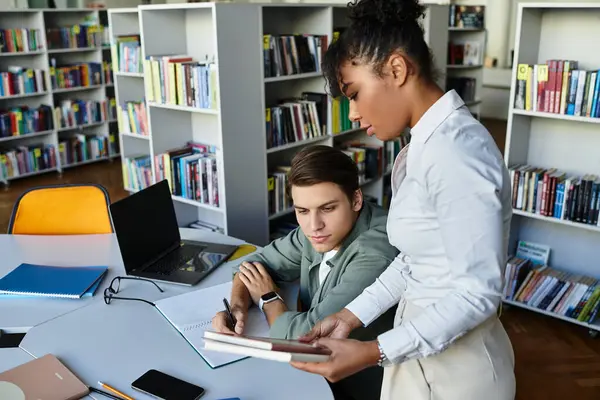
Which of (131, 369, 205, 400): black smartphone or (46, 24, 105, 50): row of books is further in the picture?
(46, 24, 105, 50): row of books

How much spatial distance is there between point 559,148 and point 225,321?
2453mm

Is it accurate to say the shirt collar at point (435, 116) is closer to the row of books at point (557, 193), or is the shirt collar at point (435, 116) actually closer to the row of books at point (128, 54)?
the row of books at point (557, 193)

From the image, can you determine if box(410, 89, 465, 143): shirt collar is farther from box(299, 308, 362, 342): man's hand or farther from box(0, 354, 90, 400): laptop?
box(0, 354, 90, 400): laptop

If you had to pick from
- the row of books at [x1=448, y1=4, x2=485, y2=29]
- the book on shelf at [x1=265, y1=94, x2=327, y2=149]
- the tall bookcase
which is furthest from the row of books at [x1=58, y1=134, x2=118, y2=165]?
the row of books at [x1=448, y1=4, x2=485, y2=29]

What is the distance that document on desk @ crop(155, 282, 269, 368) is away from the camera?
1.42 metres

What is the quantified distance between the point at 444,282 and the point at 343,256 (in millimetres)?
614

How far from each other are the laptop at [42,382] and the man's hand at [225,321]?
0.36 meters

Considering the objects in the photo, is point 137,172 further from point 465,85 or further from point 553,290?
point 465,85

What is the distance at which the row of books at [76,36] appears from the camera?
639cm

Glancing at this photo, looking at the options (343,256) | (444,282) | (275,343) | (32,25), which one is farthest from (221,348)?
(32,25)

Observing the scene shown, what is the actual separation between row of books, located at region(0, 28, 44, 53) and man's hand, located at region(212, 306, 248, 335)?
565cm

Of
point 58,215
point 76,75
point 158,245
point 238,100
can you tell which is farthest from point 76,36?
point 158,245

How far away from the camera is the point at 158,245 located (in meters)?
2.03

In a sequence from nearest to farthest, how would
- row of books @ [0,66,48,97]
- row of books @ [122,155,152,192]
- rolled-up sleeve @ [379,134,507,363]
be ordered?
rolled-up sleeve @ [379,134,507,363], row of books @ [122,155,152,192], row of books @ [0,66,48,97]
